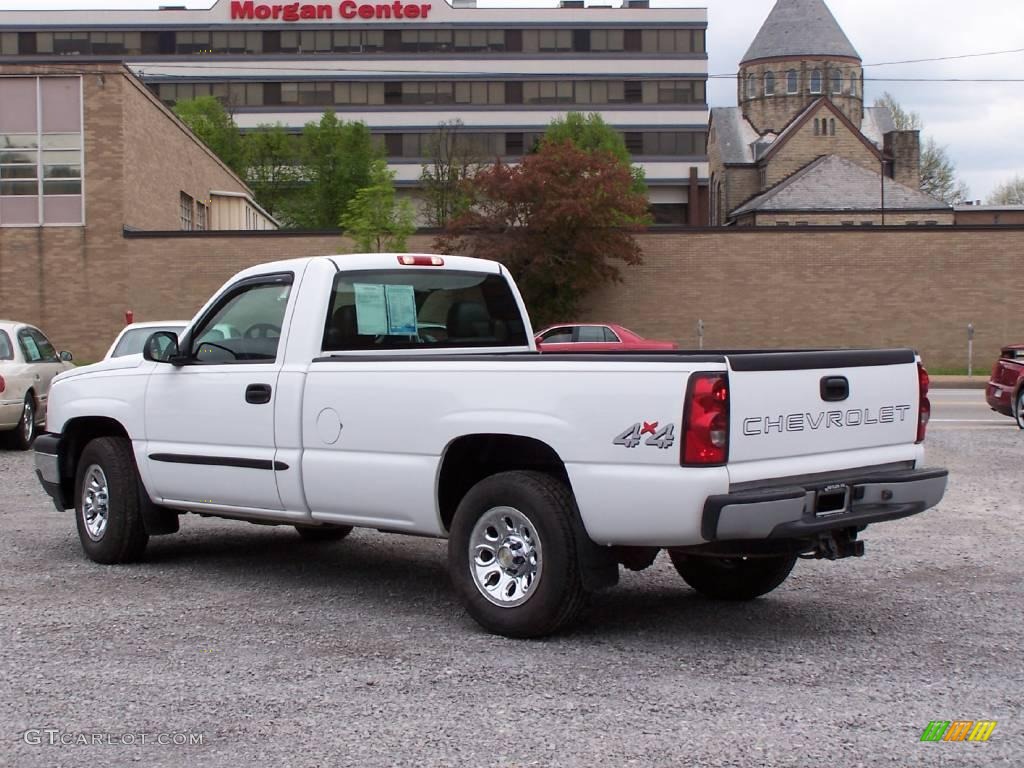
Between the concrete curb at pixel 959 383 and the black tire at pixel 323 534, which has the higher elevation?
the concrete curb at pixel 959 383

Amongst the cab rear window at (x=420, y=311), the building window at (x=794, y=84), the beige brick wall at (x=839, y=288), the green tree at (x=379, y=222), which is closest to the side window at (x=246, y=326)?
the cab rear window at (x=420, y=311)

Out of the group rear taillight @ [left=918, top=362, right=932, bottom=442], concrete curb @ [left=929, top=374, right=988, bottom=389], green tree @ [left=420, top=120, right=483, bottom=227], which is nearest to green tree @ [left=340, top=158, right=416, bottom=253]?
concrete curb @ [left=929, top=374, right=988, bottom=389]

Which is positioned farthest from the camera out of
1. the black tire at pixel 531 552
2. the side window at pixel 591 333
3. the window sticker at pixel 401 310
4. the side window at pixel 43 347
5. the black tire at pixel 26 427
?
the side window at pixel 591 333

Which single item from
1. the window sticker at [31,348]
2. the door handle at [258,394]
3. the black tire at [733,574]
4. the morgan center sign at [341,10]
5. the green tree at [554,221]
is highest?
the morgan center sign at [341,10]

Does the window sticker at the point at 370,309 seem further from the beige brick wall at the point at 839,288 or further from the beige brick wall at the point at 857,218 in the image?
the beige brick wall at the point at 857,218

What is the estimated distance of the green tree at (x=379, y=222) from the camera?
41.0 meters

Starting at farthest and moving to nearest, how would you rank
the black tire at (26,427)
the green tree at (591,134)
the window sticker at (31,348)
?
the green tree at (591,134), the window sticker at (31,348), the black tire at (26,427)

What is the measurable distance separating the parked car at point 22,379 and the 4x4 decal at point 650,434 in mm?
11613

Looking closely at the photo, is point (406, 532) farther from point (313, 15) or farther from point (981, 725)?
point (313, 15)

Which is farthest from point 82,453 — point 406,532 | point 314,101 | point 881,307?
point 314,101

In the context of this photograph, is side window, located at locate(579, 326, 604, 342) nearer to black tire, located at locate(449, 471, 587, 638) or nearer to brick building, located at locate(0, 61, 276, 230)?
brick building, located at locate(0, 61, 276, 230)

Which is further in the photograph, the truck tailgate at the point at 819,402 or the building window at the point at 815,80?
Answer: the building window at the point at 815,80

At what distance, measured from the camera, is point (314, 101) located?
8675 centimetres

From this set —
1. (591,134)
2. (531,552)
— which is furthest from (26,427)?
(591,134)
